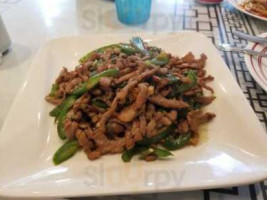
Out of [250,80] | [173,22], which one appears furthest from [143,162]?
[173,22]

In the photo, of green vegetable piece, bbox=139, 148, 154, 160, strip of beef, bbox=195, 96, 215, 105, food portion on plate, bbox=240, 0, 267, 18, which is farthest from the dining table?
green vegetable piece, bbox=139, 148, 154, 160

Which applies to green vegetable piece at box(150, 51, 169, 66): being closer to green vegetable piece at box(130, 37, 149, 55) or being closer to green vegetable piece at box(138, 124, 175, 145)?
green vegetable piece at box(130, 37, 149, 55)

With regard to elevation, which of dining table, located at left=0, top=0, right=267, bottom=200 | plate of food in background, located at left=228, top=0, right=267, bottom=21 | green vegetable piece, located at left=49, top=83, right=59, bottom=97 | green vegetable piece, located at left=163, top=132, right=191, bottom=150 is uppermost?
green vegetable piece, located at left=49, top=83, right=59, bottom=97

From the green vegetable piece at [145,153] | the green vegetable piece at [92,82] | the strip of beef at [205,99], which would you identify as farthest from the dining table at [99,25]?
the green vegetable piece at [145,153]

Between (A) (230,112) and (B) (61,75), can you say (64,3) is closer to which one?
(B) (61,75)

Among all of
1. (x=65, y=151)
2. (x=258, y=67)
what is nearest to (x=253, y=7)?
(x=258, y=67)

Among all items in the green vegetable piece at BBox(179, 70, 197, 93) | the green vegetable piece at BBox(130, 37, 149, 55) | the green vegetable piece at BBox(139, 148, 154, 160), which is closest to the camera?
the green vegetable piece at BBox(139, 148, 154, 160)
